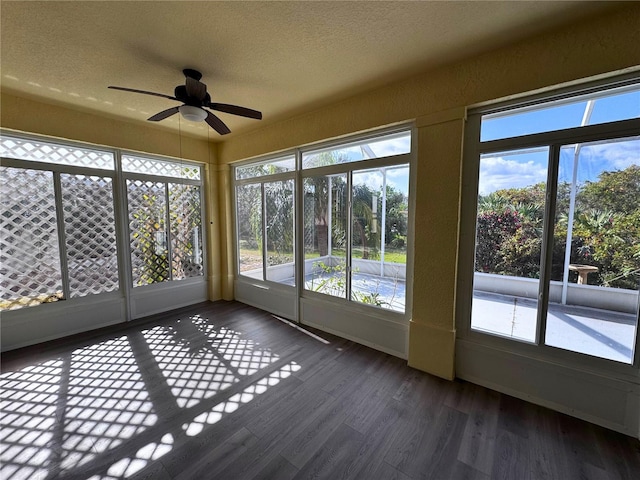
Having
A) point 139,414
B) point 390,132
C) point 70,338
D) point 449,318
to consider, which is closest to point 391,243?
point 449,318

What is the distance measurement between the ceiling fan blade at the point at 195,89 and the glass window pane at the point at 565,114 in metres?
2.38

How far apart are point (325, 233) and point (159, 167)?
9.24ft

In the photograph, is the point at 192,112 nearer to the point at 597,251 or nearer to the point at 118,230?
the point at 118,230

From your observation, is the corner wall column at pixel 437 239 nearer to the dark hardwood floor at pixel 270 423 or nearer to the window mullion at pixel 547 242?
the dark hardwood floor at pixel 270 423

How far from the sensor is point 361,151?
10.0 feet

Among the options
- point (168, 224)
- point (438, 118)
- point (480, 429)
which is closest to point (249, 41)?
point (438, 118)

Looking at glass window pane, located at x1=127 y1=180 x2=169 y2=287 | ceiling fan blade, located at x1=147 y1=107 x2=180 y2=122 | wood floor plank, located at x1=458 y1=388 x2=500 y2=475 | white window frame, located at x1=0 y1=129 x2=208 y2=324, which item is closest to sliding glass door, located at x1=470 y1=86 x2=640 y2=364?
wood floor plank, located at x1=458 y1=388 x2=500 y2=475

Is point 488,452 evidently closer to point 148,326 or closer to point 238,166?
point 148,326

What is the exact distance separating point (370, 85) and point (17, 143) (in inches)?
154

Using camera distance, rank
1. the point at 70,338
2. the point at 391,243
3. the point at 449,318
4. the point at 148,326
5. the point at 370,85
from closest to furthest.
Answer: the point at 449,318, the point at 370,85, the point at 391,243, the point at 70,338, the point at 148,326

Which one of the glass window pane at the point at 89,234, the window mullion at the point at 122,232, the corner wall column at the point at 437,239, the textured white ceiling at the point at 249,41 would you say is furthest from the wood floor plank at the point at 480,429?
the glass window pane at the point at 89,234

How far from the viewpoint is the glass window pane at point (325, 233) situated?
A: 3299mm

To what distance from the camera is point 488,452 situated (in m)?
1.67

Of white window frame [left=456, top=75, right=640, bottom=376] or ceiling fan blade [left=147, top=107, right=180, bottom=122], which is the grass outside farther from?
ceiling fan blade [left=147, top=107, right=180, bottom=122]
